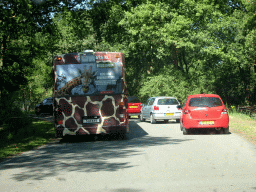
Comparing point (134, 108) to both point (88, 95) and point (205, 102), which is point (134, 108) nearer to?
point (205, 102)

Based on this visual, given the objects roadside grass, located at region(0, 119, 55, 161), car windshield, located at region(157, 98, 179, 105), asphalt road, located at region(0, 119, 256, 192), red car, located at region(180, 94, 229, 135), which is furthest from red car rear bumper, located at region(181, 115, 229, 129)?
car windshield, located at region(157, 98, 179, 105)

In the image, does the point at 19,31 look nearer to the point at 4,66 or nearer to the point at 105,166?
the point at 4,66

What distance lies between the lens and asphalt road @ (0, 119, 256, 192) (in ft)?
21.7

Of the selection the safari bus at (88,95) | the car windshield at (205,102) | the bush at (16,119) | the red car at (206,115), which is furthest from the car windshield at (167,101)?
the safari bus at (88,95)

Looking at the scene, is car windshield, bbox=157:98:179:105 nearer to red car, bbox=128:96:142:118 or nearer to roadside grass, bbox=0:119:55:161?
red car, bbox=128:96:142:118

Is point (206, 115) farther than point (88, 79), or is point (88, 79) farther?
point (206, 115)

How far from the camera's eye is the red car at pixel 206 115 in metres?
15.9

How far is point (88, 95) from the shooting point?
13961 mm

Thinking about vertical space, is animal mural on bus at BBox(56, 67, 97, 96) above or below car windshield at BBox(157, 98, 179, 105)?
above

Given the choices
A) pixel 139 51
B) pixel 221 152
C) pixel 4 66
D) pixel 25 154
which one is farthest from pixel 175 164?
pixel 139 51

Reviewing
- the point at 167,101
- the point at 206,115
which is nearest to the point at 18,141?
the point at 206,115

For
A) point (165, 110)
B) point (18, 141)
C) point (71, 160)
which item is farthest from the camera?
point (165, 110)

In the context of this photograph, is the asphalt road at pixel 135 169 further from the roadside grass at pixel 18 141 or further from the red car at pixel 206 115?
the red car at pixel 206 115

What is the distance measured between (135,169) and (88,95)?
20.2ft
